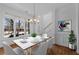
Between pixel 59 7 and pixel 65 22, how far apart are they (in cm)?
32

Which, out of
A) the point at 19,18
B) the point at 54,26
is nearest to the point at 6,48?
the point at 19,18

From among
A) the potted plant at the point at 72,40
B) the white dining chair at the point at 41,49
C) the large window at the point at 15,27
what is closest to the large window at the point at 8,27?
the large window at the point at 15,27

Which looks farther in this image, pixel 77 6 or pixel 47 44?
pixel 47 44

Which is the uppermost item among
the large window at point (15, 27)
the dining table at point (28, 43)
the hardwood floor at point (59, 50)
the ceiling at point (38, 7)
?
the ceiling at point (38, 7)

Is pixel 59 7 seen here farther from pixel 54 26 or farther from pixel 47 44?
pixel 47 44

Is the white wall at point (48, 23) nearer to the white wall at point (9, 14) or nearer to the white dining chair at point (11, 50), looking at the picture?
the white wall at point (9, 14)

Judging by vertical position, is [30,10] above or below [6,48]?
above

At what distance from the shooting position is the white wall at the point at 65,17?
2284mm

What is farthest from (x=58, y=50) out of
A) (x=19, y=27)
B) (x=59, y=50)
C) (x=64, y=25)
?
(x=19, y=27)

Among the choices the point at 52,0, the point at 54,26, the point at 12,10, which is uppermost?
the point at 52,0

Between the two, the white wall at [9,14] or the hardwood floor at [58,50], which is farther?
the hardwood floor at [58,50]

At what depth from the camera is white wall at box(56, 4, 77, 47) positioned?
7.49ft

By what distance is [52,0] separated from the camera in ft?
7.61

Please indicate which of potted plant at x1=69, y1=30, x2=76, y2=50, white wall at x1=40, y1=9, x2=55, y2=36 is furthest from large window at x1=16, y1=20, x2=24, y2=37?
potted plant at x1=69, y1=30, x2=76, y2=50
